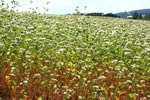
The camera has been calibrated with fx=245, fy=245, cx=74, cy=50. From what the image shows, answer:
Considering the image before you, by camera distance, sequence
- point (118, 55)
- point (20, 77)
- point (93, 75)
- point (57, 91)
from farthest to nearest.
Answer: point (118, 55)
point (93, 75)
point (20, 77)
point (57, 91)

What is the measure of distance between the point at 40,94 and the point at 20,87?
0.66 metres

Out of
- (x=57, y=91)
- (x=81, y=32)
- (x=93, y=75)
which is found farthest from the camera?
(x=81, y=32)

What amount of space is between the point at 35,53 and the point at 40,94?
6.89 ft

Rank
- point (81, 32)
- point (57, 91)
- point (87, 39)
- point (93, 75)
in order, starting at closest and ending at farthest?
1. point (57, 91)
2. point (93, 75)
3. point (87, 39)
4. point (81, 32)

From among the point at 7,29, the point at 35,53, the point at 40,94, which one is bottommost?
the point at 40,94

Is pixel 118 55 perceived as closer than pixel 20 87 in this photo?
No

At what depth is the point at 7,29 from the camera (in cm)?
1175

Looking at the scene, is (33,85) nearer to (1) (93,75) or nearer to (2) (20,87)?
(2) (20,87)

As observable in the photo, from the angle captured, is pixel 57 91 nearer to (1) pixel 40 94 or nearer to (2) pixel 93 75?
(1) pixel 40 94

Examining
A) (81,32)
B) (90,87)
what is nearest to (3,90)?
(90,87)

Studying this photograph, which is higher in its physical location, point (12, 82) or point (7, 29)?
point (7, 29)

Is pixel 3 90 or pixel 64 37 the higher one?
pixel 64 37

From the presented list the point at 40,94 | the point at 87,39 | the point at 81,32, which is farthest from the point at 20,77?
the point at 81,32

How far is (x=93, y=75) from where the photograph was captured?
8.91 metres
